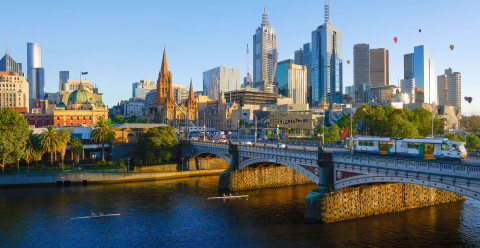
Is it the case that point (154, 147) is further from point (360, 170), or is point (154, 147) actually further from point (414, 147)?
point (414, 147)

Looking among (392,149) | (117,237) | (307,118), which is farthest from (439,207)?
(307,118)

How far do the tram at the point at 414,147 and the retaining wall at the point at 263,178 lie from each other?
1027 inches

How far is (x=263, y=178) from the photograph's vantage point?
77.4 meters

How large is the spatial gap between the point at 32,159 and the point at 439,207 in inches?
3542

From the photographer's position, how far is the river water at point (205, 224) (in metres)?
42.8

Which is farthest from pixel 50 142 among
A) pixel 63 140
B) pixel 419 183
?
pixel 419 183

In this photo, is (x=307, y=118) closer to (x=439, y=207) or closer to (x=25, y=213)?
(x=439, y=207)

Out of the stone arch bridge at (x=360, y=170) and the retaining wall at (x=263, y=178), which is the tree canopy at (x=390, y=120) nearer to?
the retaining wall at (x=263, y=178)

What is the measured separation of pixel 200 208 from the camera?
2292 inches

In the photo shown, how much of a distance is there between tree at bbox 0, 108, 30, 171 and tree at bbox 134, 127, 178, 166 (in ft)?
87.5

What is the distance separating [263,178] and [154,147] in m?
32.7

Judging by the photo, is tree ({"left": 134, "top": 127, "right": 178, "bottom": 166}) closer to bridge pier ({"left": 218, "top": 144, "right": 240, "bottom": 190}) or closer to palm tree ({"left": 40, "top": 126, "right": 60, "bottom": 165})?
palm tree ({"left": 40, "top": 126, "right": 60, "bottom": 165})

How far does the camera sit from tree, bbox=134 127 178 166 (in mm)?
91625

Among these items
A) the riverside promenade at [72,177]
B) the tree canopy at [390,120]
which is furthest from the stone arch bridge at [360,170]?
the tree canopy at [390,120]
